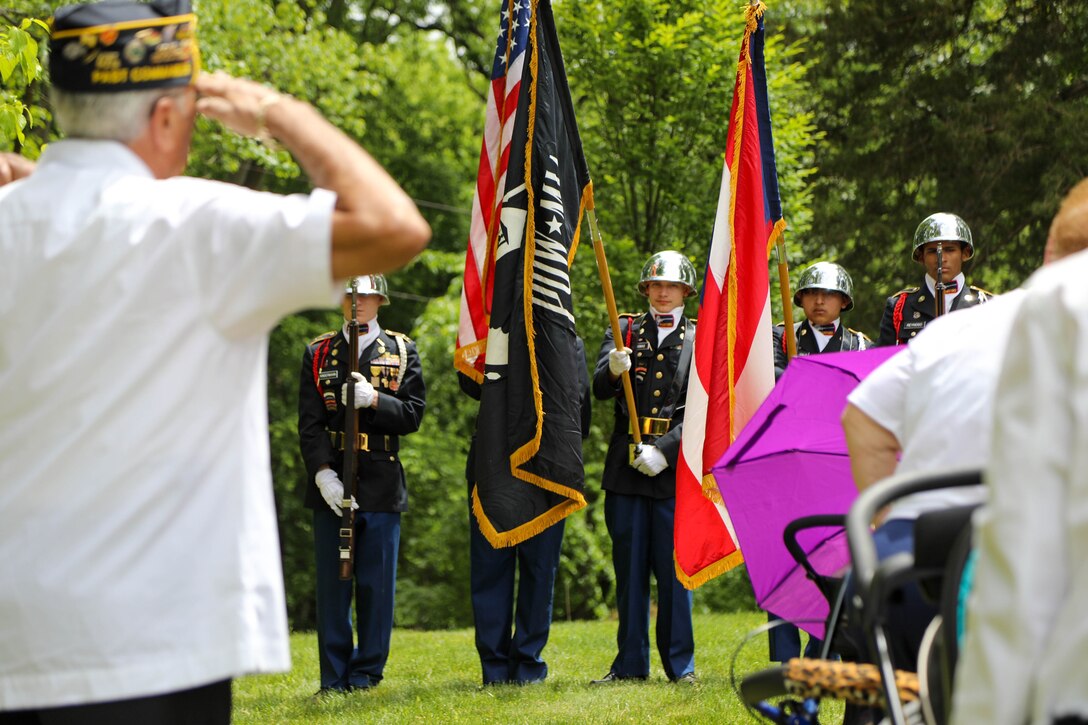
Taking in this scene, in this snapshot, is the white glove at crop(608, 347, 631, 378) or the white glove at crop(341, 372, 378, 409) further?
the white glove at crop(608, 347, 631, 378)

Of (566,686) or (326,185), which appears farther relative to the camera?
(566,686)

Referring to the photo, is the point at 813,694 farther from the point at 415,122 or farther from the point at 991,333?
the point at 415,122

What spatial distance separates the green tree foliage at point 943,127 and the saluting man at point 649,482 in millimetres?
10563

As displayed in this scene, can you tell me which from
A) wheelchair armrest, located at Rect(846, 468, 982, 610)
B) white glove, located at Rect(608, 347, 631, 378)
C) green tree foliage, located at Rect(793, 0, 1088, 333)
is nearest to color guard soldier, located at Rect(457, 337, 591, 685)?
white glove, located at Rect(608, 347, 631, 378)

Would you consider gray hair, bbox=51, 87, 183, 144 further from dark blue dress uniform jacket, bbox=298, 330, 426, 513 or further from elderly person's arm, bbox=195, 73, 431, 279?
dark blue dress uniform jacket, bbox=298, 330, 426, 513

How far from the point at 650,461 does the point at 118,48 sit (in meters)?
6.05

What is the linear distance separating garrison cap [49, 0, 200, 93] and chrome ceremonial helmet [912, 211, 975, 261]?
6827 millimetres

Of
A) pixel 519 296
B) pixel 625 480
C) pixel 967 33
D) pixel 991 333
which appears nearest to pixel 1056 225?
pixel 991 333

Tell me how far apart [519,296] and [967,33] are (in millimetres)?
14142

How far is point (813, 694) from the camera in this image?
3295mm

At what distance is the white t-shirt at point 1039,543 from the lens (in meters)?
2.07

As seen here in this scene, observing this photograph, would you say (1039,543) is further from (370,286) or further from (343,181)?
(370,286)

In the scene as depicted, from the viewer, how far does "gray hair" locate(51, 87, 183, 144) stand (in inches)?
109

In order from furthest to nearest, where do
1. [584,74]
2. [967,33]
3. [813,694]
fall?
[967,33]
[584,74]
[813,694]
